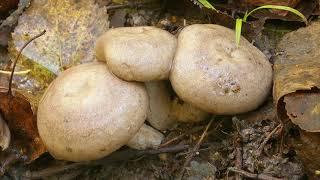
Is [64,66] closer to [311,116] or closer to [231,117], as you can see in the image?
[231,117]

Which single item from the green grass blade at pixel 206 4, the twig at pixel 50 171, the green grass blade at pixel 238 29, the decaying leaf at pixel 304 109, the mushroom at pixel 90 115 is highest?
the green grass blade at pixel 206 4

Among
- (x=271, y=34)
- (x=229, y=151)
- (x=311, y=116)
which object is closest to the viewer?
(x=311, y=116)

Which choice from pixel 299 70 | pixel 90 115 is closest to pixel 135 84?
pixel 90 115

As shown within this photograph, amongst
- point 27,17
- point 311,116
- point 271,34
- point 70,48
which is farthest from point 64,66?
point 311,116

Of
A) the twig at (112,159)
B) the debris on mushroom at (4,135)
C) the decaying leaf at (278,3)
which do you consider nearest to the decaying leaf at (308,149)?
the twig at (112,159)

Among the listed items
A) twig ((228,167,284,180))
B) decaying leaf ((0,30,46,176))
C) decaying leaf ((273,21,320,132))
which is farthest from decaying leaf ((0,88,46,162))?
decaying leaf ((273,21,320,132))

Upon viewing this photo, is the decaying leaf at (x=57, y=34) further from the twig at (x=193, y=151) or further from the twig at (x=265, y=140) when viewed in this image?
the twig at (x=265, y=140)
